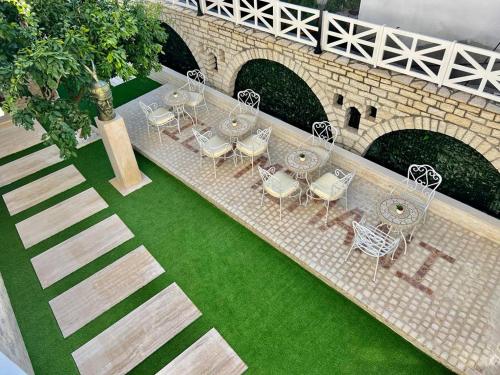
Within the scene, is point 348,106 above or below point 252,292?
above

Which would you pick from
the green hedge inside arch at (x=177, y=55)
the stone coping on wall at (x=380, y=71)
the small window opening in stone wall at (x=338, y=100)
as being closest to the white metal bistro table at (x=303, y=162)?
the small window opening in stone wall at (x=338, y=100)

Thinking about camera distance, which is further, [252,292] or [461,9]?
[461,9]

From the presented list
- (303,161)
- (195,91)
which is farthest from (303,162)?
(195,91)

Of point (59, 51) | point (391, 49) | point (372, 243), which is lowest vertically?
point (372, 243)

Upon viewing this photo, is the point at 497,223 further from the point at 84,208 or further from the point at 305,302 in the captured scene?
the point at 84,208

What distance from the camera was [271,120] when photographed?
31.5 feet

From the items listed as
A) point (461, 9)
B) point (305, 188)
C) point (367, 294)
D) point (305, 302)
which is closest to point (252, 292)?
point (305, 302)

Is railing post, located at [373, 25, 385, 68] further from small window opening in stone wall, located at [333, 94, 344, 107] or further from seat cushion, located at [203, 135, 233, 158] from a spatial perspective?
seat cushion, located at [203, 135, 233, 158]

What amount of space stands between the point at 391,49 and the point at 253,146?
3.31m

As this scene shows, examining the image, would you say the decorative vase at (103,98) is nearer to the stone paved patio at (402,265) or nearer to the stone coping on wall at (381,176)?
the stone paved patio at (402,265)

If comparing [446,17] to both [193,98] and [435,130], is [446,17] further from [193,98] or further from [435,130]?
[193,98]

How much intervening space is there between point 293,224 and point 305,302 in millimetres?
1614

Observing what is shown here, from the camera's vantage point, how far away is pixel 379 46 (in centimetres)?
698

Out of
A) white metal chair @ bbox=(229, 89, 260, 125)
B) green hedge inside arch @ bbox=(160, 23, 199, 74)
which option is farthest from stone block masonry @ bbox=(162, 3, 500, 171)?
green hedge inside arch @ bbox=(160, 23, 199, 74)
